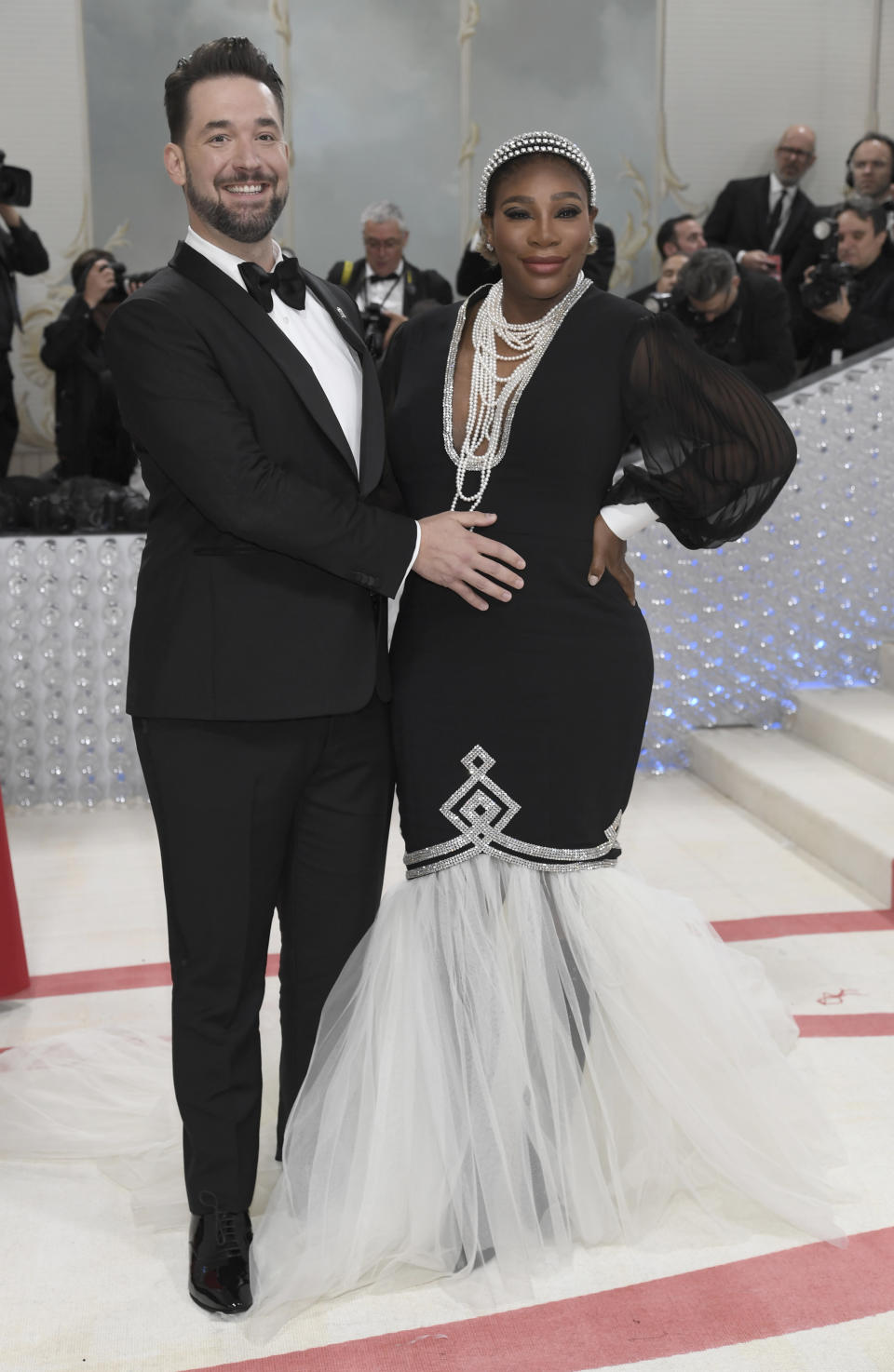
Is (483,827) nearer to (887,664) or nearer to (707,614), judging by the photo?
(707,614)

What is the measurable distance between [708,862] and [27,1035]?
1.97 metres

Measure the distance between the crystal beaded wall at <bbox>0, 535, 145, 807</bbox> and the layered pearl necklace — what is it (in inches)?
114

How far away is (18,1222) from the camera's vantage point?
2.27 metres

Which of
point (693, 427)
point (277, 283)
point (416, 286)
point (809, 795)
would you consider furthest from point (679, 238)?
point (277, 283)

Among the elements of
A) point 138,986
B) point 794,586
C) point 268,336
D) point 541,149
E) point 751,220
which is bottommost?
point 138,986

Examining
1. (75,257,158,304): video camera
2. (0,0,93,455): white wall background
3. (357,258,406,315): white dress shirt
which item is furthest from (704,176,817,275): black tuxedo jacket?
(0,0,93,455): white wall background

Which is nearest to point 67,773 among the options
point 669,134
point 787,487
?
point 787,487

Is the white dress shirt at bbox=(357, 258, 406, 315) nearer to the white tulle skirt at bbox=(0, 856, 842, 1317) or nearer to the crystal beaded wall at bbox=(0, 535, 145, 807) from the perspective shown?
the crystal beaded wall at bbox=(0, 535, 145, 807)

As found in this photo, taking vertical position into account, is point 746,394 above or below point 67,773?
above

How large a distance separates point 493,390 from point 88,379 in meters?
3.86

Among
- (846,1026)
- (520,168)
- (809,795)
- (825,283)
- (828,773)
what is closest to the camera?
(520,168)

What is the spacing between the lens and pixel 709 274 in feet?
15.9

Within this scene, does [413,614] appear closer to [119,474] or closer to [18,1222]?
[18,1222]

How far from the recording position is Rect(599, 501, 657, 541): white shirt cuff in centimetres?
199
